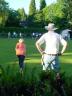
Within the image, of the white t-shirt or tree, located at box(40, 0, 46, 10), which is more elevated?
the white t-shirt

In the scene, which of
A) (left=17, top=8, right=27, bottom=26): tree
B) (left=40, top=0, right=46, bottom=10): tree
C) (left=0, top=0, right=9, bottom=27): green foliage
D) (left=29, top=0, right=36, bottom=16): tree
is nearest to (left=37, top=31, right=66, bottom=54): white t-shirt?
(left=0, top=0, right=9, bottom=27): green foliage

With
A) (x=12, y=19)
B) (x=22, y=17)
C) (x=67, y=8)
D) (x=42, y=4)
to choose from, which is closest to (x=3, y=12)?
(x=12, y=19)

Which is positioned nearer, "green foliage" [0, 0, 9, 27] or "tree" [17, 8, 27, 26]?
"green foliage" [0, 0, 9, 27]

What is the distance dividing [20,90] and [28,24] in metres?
126

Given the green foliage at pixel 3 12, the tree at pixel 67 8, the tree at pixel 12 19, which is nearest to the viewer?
the green foliage at pixel 3 12

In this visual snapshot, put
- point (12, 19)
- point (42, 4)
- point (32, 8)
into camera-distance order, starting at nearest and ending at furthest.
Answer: point (12, 19) → point (32, 8) → point (42, 4)

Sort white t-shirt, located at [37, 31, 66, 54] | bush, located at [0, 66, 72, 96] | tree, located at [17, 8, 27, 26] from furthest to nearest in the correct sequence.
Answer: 1. tree, located at [17, 8, 27, 26]
2. white t-shirt, located at [37, 31, 66, 54]
3. bush, located at [0, 66, 72, 96]

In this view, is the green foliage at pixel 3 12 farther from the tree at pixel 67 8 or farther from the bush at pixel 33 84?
the bush at pixel 33 84

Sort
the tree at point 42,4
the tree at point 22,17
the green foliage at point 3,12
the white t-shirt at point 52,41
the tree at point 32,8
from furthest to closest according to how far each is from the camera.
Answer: the tree at point 42,4 → the tree at point 32,8 → the tree at point 22,17 → the green foliage at point 3,12 → the white t-shirt at point 52,41

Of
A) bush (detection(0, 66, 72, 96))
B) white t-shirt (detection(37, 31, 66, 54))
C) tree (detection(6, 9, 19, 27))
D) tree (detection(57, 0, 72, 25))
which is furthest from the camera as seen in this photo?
tree (detection(6, 9, 19, 27))

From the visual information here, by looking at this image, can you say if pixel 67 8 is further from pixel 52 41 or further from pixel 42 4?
pixel 52 41

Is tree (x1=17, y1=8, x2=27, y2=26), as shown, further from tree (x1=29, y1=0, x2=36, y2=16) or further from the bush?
the bush

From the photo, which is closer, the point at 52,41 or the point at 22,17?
the point at 52,41

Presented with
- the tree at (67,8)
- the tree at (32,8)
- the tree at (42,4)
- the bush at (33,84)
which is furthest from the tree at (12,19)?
the bush at (33,84)
